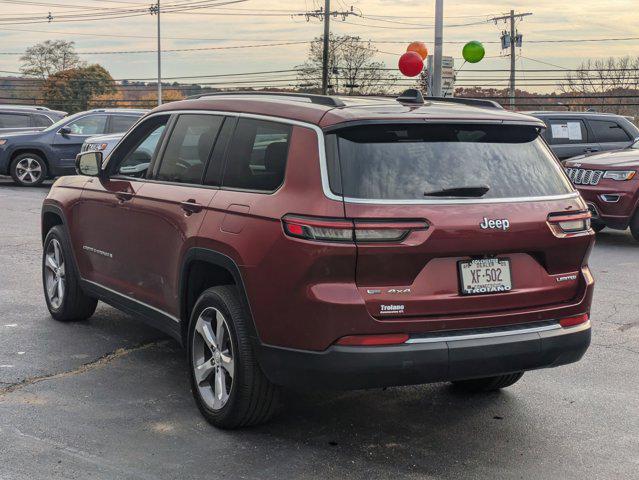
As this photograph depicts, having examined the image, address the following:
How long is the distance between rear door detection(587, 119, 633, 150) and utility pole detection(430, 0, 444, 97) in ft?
21.7

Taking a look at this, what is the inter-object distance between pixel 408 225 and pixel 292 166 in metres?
0.66

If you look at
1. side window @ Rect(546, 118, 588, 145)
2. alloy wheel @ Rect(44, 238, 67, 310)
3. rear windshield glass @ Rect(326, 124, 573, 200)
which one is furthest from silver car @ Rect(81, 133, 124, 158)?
rear windshield glass @ Rect(326, 124, 573, 200)

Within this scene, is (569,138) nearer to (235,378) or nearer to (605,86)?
(235,378)

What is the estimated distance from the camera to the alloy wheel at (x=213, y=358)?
189 inches

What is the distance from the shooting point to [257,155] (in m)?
4.86

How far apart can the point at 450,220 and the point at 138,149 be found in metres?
2.75

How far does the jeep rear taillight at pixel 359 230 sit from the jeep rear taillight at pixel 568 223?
2.53 feet

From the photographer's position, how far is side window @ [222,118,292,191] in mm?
4625

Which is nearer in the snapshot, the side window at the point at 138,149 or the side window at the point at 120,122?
the side window at the point at 138,149

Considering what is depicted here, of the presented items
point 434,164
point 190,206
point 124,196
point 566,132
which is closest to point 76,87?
point 566,132

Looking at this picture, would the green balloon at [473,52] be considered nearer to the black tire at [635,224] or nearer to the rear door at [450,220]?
the black tire at [635,224]

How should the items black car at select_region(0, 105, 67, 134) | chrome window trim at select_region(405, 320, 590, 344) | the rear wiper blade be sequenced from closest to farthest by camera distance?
chrome window trim at select_region(405, 320, 590, 344), the rear wiper blade, black car at select_region(0, 105, 67, 134)

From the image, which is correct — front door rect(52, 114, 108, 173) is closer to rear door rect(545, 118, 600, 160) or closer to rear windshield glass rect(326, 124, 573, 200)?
rear door rect(545, 118, 600, 160)

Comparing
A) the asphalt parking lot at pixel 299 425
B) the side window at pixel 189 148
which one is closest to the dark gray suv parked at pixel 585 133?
the asphalt parking lot at pixel 299 425
